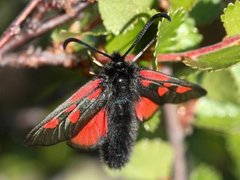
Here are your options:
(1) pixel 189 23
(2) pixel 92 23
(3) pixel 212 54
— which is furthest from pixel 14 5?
(3) pixel 212 54

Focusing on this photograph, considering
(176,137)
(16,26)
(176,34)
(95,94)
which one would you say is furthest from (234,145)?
(16,26)

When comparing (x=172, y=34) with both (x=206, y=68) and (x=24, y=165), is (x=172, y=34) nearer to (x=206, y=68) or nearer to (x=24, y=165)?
(x=206, y=68)

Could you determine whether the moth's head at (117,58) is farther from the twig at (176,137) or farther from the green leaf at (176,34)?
the twig at (176,137)

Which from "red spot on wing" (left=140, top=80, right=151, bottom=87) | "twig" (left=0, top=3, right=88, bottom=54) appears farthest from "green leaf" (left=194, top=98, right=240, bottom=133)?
"twig" (left=0, top=3, right=88, bottom=54)

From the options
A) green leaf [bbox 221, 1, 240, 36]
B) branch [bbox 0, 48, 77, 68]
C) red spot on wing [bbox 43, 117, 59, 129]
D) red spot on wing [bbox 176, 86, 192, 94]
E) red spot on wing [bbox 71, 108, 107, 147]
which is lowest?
red spot on wing [bbox 43, 117, 59, 129]

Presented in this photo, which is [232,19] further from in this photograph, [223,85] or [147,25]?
[223,85]

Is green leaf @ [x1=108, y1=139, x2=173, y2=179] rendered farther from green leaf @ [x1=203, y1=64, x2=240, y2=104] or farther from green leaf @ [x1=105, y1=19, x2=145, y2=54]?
green leaf @ [x1=105, y1=19, x2=145, y2=54]
